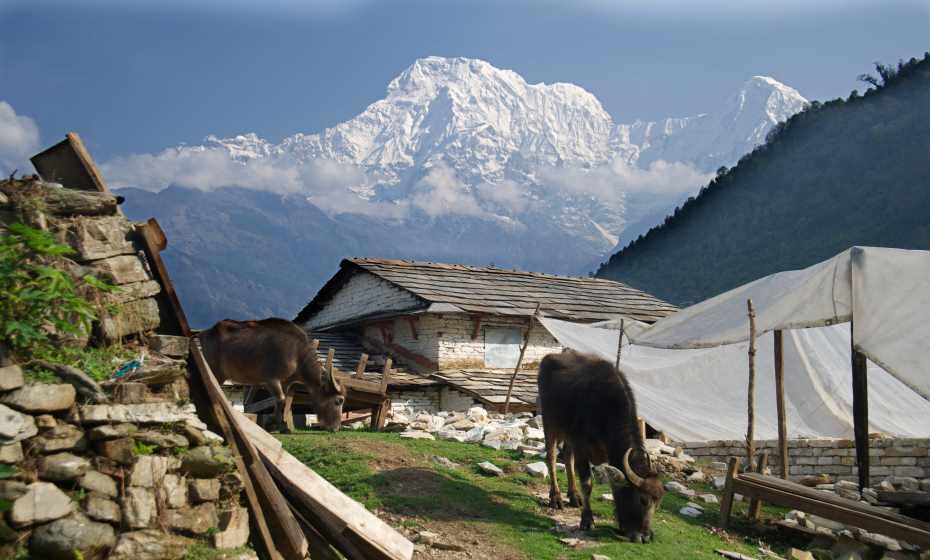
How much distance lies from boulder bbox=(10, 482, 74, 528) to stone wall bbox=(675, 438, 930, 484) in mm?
10702

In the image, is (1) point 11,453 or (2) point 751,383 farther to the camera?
(2) point 751,383

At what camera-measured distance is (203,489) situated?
6160 millimetres

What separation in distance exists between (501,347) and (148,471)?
19296 millimetres

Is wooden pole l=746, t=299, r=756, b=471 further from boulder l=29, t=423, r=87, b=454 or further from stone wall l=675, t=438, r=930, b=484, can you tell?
boulder l=29, t=423, r=87, b=454

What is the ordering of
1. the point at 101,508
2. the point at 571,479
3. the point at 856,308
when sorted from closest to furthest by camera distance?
the point at 101,508 < the point at 571,479 < the point at 856,308

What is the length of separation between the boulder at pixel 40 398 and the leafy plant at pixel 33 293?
408mm

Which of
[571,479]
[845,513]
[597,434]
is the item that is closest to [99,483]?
[597,434]

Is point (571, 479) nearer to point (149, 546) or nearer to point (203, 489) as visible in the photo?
point (203, 489)

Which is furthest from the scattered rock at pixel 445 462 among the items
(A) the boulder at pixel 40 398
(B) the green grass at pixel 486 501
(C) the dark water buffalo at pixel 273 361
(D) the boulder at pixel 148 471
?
(A) the boulder at pixel 40 398

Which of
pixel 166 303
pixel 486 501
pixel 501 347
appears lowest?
pixel 486 501

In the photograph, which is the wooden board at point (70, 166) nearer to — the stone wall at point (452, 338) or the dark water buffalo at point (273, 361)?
the dark water buffalo at point (273, 361)

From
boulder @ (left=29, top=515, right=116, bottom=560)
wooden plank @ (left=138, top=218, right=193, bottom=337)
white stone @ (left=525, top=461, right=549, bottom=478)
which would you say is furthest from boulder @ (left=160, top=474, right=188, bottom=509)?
white stone @ (left=525, top=461, right=549, bottom=478)

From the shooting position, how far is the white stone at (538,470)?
12.1m

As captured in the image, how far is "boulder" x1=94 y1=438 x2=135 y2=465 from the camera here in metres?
5.68
